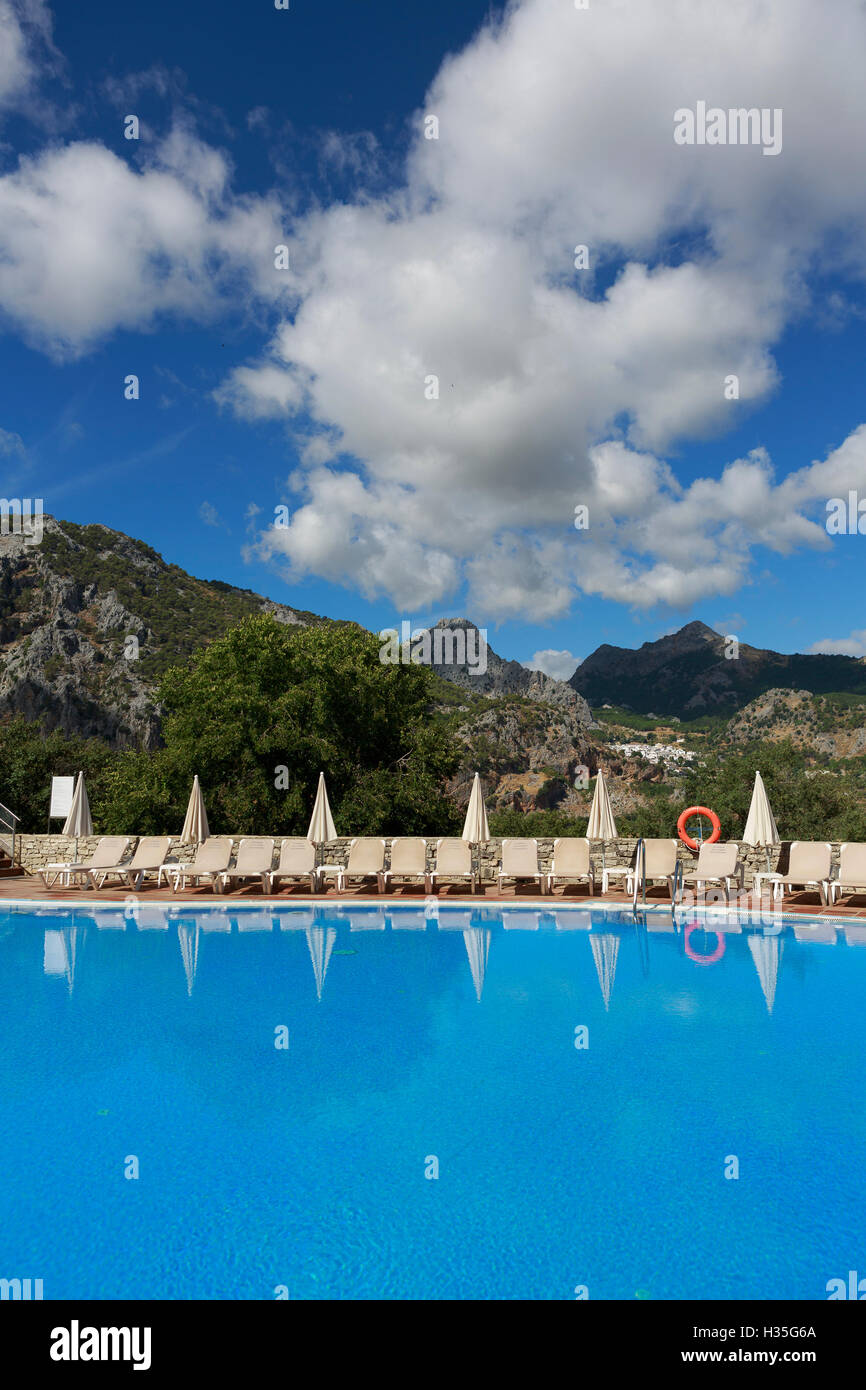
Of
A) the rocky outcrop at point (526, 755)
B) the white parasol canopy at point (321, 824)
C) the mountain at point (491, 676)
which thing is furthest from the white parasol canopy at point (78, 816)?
the mountain at point (491, 676)

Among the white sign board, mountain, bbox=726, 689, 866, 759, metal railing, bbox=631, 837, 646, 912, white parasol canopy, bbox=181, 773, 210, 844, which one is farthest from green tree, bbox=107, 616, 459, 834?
mountain, bbox=726, 689, 866, 759

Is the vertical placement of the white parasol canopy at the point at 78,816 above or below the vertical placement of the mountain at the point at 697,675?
below

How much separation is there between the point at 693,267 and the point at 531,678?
7584cm

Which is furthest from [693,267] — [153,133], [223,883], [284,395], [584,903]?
[223,883]

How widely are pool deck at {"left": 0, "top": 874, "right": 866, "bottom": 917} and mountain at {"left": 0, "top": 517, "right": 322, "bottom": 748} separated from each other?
3420 centimetres

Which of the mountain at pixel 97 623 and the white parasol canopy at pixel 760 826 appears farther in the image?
the mountain at pixel 97 623

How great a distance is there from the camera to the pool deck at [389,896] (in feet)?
37.9

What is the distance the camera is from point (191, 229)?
50.1 ft

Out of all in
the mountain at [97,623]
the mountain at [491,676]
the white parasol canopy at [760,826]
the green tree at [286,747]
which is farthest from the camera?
the mountain at [491,676]

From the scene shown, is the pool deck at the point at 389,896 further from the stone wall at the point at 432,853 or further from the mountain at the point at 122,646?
the mountain at the point at 122,646

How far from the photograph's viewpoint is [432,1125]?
4766mm

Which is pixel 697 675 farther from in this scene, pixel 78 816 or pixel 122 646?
pixel 78 816

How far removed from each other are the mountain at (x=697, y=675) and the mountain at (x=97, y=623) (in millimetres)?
73855

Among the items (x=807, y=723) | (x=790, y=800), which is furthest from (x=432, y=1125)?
(x=807, y=723)
